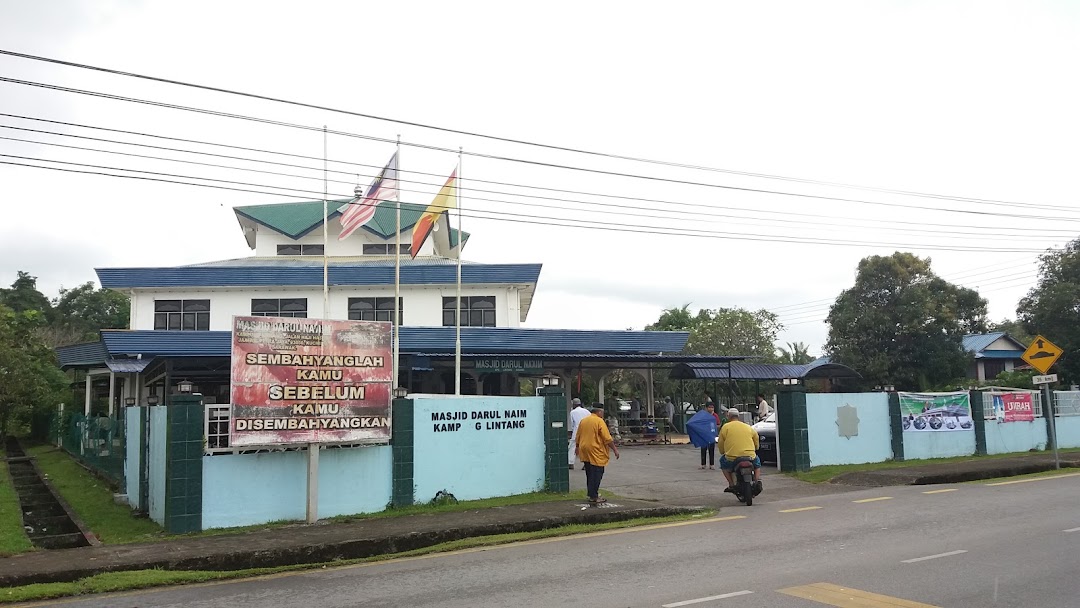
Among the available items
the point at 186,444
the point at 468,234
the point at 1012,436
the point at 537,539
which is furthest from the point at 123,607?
the point at 468,234

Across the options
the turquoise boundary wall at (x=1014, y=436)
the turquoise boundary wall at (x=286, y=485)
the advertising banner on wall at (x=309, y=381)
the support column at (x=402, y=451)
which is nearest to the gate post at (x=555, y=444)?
the support column at (x=402, y=451)

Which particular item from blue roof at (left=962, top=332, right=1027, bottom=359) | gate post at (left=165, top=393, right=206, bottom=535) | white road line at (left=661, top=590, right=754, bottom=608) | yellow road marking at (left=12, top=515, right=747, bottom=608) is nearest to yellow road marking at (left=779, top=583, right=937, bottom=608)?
white road line at (left=661, top=590, right=754, bottom=608)

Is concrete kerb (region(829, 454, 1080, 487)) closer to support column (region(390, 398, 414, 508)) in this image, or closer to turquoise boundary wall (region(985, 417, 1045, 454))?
turquoise boundary wall (region(985, 417, 1045, 454))

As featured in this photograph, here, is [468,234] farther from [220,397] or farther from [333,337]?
[333,337]

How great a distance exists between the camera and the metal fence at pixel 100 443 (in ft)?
56.8

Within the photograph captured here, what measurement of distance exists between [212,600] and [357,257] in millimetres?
29876

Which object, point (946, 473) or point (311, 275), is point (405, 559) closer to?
point (946, 473)

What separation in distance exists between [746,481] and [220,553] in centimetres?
839

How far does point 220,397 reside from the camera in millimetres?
31484

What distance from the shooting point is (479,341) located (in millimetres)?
28906

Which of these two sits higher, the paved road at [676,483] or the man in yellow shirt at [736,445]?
the man in yellow shirt at [736,445]

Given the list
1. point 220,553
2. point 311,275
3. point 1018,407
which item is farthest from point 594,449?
point 311,275

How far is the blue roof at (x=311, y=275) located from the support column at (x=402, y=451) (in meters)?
17.6

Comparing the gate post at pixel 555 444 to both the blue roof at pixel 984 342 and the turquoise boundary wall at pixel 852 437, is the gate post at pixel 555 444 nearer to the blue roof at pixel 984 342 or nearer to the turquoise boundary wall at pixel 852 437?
the turquoise boundary wall at pixel 852 437
